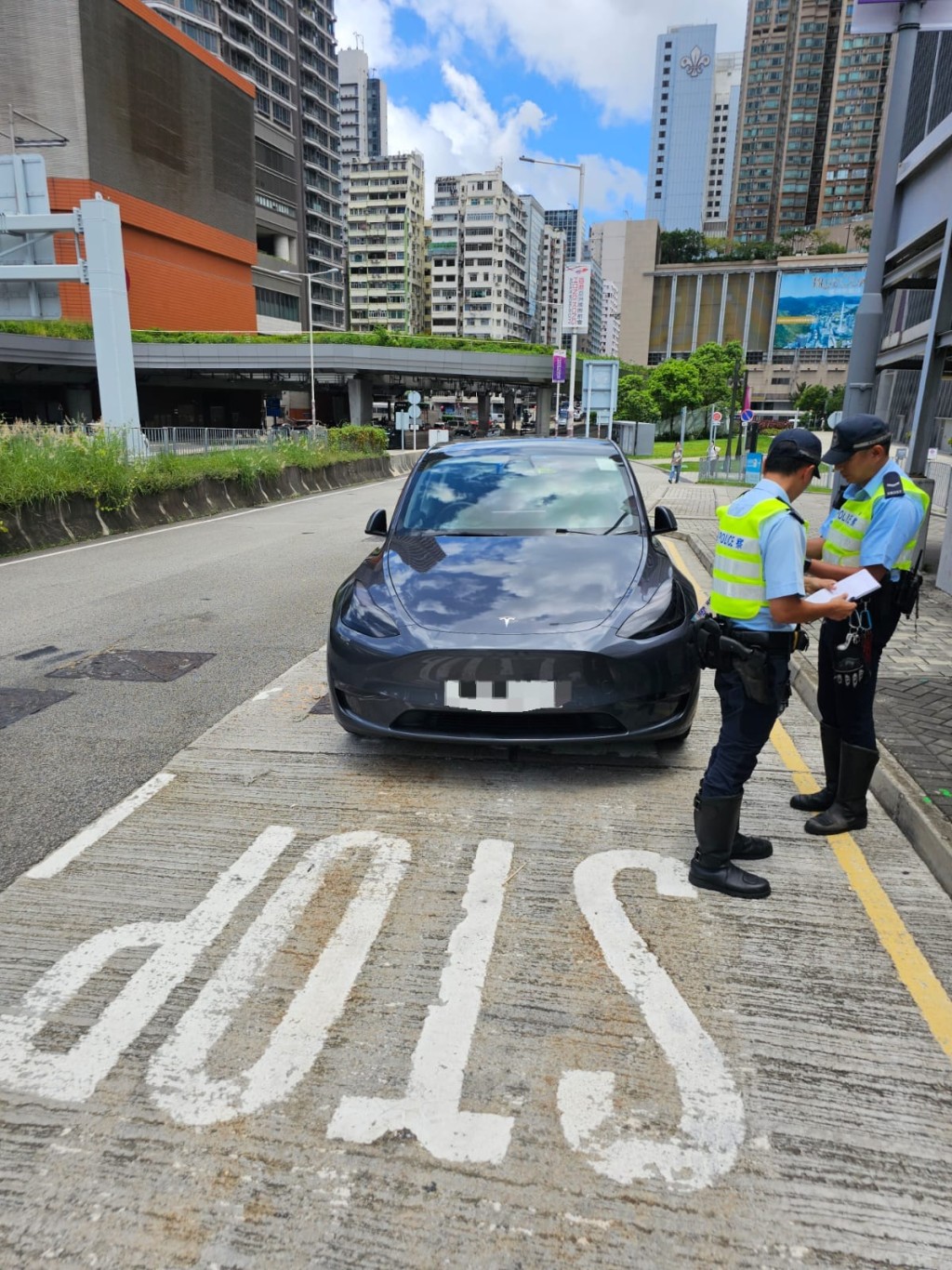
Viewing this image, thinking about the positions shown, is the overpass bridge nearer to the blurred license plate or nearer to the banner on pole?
the banner on pole

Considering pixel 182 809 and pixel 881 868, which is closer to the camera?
pixel 881 868

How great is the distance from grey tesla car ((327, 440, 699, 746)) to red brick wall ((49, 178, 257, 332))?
168 feet

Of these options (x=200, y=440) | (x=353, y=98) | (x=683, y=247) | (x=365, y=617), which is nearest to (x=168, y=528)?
(x=200, y=440)

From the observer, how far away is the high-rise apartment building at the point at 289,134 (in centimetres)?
7788

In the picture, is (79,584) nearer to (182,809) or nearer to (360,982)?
(182,809)

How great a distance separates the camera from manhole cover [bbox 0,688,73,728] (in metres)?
5.37

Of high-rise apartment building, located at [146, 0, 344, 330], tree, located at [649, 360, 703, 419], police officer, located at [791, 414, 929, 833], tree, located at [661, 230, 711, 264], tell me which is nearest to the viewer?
police officer, located at [791, 414, 929, 833]

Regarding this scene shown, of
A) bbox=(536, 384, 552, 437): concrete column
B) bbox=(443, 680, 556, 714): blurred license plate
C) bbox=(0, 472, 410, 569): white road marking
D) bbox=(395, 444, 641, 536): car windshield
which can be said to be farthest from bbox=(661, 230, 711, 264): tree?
bbox=(443, 680, 556, 714): blurred license plate

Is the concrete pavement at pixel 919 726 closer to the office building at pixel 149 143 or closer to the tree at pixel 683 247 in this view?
the office building at pixel 149 143

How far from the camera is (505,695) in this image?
3.90 metres

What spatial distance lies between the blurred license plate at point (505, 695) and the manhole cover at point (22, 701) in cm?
308

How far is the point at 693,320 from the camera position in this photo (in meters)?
138

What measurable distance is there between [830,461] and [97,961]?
332 cm

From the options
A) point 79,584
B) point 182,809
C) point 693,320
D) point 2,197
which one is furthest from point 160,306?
point 693,320
